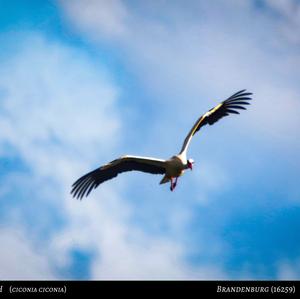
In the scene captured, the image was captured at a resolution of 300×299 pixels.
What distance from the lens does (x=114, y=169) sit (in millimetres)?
25562

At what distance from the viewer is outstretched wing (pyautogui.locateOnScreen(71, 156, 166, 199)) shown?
82.5 feet

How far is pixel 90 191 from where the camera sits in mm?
25328

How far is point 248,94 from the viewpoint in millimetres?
26781

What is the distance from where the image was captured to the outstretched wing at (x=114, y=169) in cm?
2514
